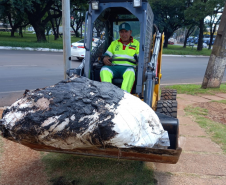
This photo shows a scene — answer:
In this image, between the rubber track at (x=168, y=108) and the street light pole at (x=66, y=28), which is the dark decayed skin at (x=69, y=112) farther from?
the street light pole at (x=66, y=28)

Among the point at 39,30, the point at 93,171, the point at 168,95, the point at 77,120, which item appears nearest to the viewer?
the point at 77,120

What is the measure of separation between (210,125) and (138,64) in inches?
104

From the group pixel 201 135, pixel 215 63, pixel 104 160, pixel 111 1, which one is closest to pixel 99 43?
pixel 111 1

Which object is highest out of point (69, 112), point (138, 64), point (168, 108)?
point (138, 64)

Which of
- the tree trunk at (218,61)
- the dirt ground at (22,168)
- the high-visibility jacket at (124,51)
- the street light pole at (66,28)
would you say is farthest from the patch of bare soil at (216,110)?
the street light pole at (66,28)

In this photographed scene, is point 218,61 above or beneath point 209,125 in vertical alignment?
above

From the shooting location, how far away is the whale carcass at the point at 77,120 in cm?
232

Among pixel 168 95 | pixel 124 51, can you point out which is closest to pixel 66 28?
pixel 124 51

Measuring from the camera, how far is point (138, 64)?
394cm

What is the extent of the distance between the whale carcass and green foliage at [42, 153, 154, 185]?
2.82 feet

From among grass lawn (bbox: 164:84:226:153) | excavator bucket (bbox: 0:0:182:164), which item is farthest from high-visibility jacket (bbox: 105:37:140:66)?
grass lawn (bbox: 164:84:226:153)

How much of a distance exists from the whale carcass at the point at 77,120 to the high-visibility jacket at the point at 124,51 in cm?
A: 191

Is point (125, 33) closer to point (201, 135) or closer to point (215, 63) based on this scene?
point (201, 135)

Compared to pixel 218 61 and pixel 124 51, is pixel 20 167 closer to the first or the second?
pixel 124 51
